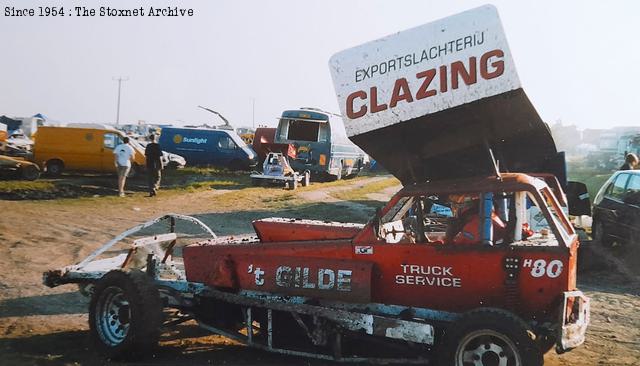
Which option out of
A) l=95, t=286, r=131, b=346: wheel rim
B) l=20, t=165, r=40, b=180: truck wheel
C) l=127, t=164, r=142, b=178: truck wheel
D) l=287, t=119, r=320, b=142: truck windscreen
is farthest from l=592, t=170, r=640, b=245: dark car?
l=20, t=165, r=40, b=180: truck wheel

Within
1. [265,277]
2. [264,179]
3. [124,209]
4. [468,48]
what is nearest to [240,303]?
[265,277]

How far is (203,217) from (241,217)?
3.02 ft

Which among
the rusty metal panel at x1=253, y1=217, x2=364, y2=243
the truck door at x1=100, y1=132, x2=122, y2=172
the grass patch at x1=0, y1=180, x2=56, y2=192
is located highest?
the truck door at x1=100, y1=132, x2=122, y2=172

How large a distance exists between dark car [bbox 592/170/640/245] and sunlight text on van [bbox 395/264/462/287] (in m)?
7.13

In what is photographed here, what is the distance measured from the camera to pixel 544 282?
4.78 m

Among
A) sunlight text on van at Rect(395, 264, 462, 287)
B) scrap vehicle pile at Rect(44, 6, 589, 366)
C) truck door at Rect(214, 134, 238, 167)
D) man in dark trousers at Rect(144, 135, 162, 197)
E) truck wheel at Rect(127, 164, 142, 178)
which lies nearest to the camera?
scrap vehicle pile at Rect(44, 6, 589, 366)

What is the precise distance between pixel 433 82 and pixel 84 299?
519 cm

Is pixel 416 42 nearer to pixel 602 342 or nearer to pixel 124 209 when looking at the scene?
pixel 602 342

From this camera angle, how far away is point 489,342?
4.66m

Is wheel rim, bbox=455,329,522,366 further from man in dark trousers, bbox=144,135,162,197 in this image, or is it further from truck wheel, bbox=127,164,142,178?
truck wheel, bbox=127,164,142,178

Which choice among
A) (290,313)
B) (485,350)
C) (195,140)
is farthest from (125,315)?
(195,140)

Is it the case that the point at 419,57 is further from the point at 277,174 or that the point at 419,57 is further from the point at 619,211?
the point at 277,174

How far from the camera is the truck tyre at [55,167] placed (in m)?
23.3

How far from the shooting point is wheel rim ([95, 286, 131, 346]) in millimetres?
5785
